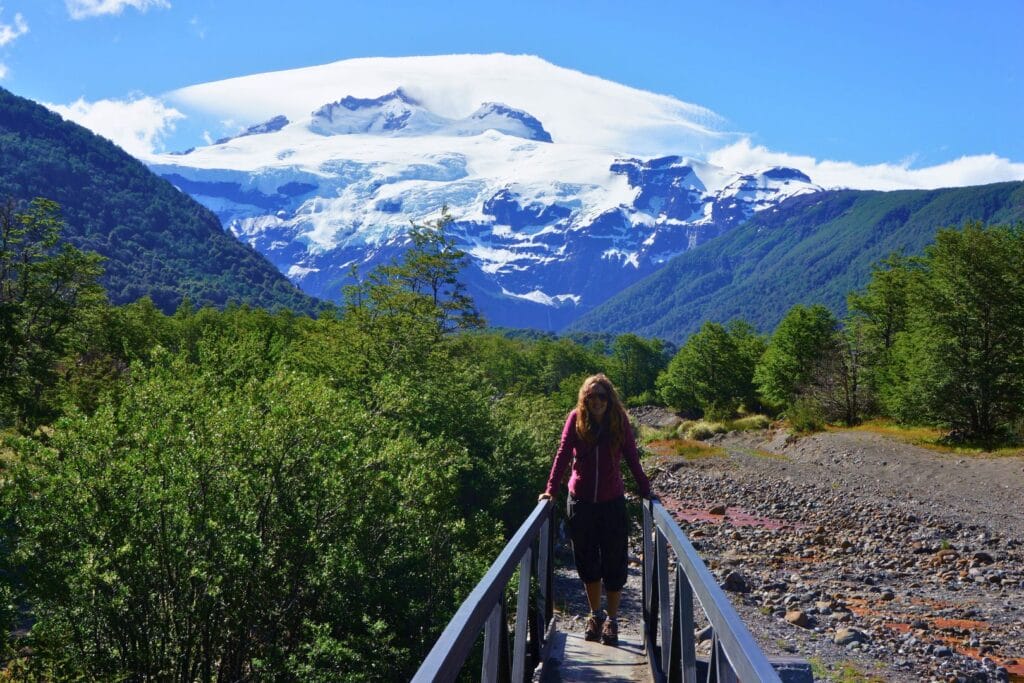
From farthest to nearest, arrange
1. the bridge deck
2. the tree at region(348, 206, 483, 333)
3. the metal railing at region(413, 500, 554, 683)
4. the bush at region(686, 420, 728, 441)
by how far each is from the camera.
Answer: the bush at region(686, 420, 728, 441) < the tree at region(348, 206, 483, 333) < the bridge deck < the metal railing at region(413, 500, 554, 683)

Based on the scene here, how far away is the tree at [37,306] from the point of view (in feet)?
73.6

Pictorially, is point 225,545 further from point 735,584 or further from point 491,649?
point 735,584

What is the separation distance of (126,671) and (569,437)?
5558mm

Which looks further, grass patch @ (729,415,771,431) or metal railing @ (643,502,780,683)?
grass patch @ (729,415,771,431)

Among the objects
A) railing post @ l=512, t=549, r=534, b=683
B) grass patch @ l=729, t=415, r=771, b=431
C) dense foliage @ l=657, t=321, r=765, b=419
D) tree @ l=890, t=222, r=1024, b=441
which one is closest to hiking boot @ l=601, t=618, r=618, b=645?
railing post @ l=512, t=549, r=534, b=683

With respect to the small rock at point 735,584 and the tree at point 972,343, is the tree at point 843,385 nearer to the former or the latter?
the tree at point 972,343

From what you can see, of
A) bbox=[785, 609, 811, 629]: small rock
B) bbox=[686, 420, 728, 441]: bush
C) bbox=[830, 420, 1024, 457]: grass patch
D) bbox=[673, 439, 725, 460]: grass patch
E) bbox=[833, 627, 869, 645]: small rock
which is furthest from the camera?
bbox=[686, 420, 728, 441]: bush

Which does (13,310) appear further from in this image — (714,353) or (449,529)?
(714,353)

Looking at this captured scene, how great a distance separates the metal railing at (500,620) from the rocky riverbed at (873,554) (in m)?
6.20

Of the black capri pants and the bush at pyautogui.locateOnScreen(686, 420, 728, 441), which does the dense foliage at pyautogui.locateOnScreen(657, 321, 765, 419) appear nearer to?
the bush at pyautogui.locateOnScreen(686, 420, 728, 441)

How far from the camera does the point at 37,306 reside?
3291 cm

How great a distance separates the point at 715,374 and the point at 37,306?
65.6m

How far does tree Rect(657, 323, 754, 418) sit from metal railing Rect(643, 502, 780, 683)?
246 feet

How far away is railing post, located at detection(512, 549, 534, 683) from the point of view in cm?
541
